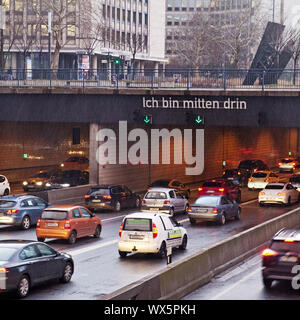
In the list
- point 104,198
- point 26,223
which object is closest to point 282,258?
point 26,223

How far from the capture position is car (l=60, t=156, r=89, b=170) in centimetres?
6366

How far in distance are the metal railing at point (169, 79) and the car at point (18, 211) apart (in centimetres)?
1340

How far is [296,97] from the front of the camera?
130 feet

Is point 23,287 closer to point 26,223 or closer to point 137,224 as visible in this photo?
point 137,224

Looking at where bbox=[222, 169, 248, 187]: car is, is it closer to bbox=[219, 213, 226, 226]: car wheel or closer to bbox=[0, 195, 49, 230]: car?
bbox=[219, 213, 226, 226]: car wheel

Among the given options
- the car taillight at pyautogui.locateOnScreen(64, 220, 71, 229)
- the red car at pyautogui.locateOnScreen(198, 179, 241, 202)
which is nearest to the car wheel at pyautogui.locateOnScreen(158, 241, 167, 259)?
the car taillight at pyautogui.locateOnScreen(64, 220, 71, 229)

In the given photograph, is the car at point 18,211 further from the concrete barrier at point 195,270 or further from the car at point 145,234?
the concrete barrier at point 195,270

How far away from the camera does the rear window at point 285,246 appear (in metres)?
17.0

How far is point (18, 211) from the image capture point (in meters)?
30.5

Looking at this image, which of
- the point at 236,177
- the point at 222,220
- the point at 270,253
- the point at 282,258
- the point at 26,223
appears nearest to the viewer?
the point at 282,258

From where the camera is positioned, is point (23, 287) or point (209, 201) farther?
point (209, 201)

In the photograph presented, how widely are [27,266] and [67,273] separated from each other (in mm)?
2287

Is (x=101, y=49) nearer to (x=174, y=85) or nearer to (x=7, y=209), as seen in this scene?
(x=174, y=85)

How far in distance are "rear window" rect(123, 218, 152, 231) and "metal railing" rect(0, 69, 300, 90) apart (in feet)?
60.9
